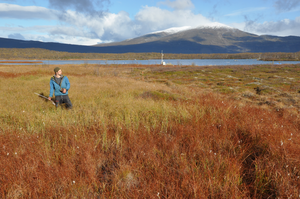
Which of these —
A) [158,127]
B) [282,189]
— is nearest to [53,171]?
[158,127]

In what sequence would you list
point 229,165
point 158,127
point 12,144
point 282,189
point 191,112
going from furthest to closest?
point 191,112, point 158,127, point 12,144, point 229,165, point 282,189

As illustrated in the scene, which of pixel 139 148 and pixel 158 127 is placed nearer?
pixel 139 148

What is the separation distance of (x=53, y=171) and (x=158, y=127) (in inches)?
104

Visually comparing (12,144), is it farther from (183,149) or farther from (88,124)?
(183,149)

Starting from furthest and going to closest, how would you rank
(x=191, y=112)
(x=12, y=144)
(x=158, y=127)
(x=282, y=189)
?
(x=191, y=112)
(x=158, y=127)
(x=12, y=144)
(x=282, y=189)

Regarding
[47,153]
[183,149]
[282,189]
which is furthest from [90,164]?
[282,189]

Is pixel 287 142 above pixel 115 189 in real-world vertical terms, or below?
above

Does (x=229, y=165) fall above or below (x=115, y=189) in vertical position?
above

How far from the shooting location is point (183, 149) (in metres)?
3.37

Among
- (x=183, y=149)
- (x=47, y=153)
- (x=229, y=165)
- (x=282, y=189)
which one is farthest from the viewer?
(x=183, y=149)

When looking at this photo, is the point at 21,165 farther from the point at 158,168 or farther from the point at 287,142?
the point at 287,142

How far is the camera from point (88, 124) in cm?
488

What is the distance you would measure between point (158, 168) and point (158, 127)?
1.88 metres

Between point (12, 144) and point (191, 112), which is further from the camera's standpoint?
point (191, 112)
